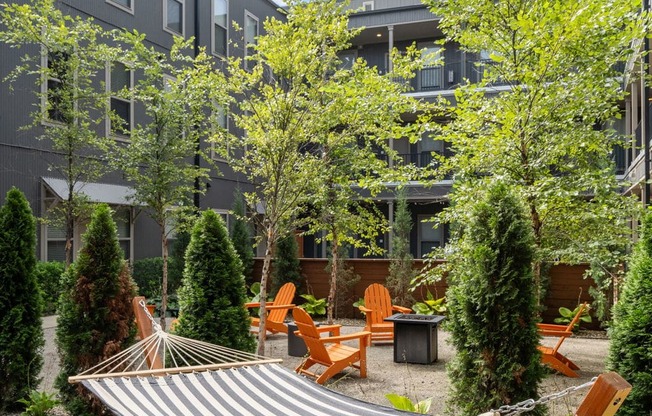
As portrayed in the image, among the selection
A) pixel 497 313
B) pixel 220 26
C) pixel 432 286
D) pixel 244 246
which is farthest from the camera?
pixel 220 26

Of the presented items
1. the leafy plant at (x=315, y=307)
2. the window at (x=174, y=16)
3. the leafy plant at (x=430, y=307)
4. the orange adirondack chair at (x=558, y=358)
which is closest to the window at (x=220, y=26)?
the window at (x=174, y=16)

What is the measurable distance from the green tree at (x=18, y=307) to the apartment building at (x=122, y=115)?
13.9ft

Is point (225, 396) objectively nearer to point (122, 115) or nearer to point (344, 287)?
point (344, 287)

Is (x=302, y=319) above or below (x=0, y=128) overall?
below

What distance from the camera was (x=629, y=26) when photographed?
5.76 meters

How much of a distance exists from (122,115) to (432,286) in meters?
8.00

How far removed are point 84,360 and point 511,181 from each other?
4.61m

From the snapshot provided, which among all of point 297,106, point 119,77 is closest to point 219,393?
point 297,106

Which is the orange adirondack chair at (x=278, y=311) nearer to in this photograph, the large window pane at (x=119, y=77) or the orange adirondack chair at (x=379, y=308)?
the orange adirondack chair at (x=379, y=308)

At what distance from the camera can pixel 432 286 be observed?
43.2 feet

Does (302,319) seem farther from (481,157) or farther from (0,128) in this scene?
(0,128)

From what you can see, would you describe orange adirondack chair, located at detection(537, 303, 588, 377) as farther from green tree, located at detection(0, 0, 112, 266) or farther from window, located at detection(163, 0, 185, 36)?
window, located at detection(163, 0, 185, 36)

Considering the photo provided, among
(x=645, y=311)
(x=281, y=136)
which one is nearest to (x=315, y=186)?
(x=281, y=136)

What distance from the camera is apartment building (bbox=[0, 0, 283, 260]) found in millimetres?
11016
